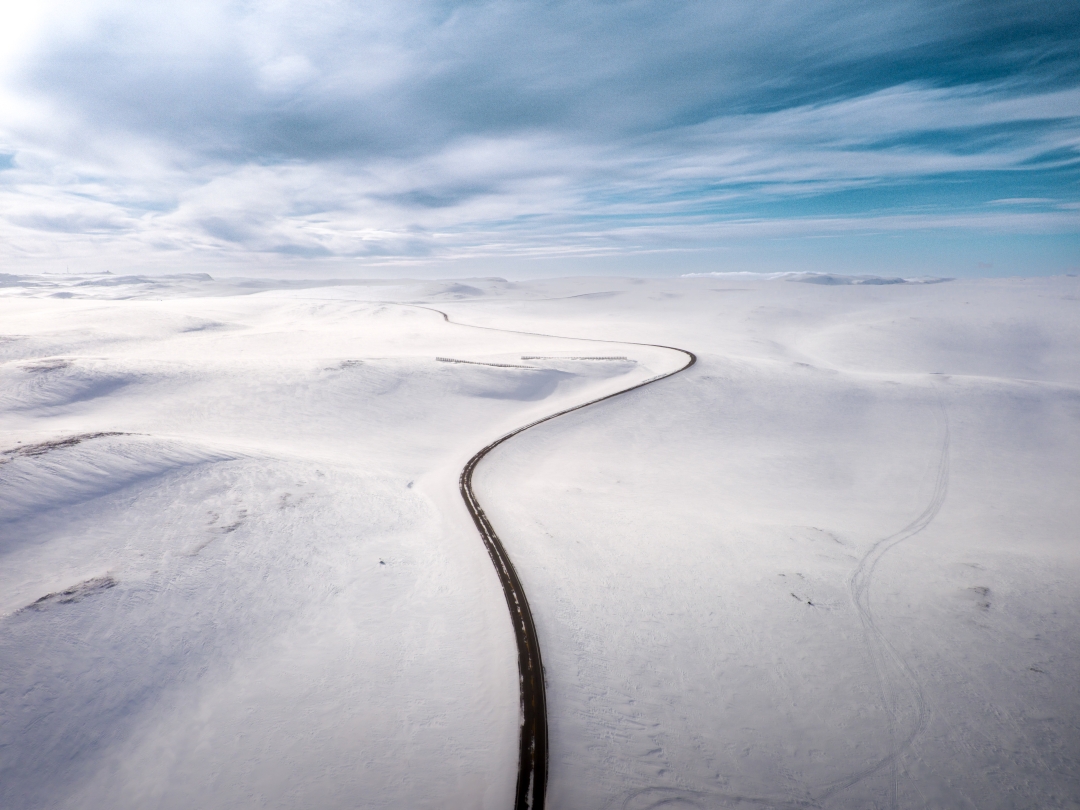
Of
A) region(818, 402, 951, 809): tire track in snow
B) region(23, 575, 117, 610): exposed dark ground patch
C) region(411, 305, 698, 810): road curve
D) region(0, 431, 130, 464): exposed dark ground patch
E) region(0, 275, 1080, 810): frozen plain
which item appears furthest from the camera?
region(0, 431, 130, 464): exposed dark ground patch

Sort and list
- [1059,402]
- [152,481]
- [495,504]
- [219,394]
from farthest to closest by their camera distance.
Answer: [1059,402] < [219,394] < [495,504] < [152,481]

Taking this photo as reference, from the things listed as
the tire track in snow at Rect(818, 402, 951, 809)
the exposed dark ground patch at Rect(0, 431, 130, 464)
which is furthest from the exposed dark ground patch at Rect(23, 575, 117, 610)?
the tire track in snow at Rect(818, 402, 951, 809)

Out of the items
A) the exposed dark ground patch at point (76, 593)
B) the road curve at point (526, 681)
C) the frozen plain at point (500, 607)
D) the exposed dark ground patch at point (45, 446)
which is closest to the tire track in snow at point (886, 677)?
the frozen plain at point (500, 607)

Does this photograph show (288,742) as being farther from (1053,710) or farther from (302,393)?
(302,393)

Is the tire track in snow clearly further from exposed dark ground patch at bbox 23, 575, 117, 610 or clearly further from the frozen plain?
exposed dark ground patch at bbox 23, 575, 117, 610

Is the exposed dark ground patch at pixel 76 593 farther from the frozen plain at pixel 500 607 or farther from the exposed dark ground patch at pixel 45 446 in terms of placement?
the exposed dark ground patch at pixel 45 446

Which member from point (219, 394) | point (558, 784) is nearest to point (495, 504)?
→ point (558, 784)

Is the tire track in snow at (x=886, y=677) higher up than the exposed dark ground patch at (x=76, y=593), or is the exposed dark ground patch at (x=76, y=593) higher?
the exposed dark ground patch at (x=76, y=593)

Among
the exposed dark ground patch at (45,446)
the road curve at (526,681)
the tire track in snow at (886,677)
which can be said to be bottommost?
the tire track in snow at (886,677)
